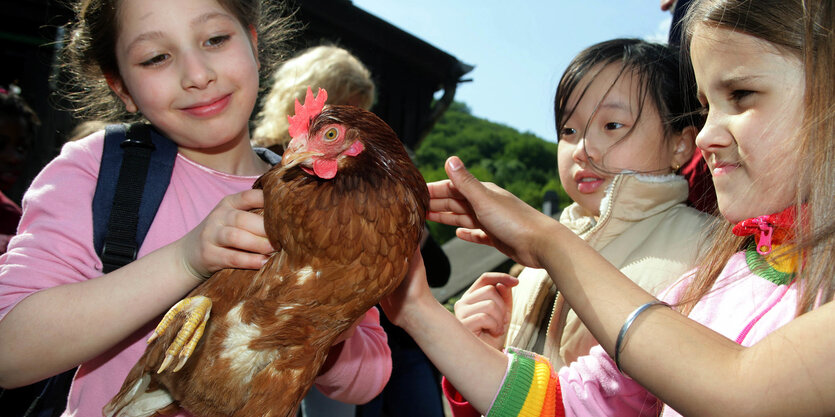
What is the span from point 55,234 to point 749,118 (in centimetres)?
144

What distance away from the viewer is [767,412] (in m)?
0.84

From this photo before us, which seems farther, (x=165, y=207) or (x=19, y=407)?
(x=19, y=407)

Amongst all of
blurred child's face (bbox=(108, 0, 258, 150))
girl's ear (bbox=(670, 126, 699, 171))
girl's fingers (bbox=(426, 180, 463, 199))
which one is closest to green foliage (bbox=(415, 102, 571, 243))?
girl's ear (bbox=(670, 126, 699, 171))

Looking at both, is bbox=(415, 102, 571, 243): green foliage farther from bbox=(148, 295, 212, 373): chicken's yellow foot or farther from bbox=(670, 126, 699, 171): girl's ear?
bbox=(148, 295, 212, 373): chicken's yellow foot

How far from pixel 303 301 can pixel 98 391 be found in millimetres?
638

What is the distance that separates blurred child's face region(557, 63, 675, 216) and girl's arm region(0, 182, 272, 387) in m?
1.12

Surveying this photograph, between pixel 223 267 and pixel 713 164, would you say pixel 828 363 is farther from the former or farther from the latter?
pixel 223 267

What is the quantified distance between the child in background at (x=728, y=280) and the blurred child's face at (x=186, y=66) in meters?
0.60

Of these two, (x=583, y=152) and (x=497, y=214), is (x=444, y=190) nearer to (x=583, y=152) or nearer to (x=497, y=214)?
(x=497, y=214)

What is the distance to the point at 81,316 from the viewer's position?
40.4 inches

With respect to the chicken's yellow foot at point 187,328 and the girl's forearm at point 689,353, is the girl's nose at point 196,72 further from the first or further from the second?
the girl's forearm at point 689,353

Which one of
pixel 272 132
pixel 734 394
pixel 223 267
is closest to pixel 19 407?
pixel 223 267

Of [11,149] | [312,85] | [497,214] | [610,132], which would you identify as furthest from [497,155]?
[497,214]

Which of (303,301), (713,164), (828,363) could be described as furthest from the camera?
(713,164)
